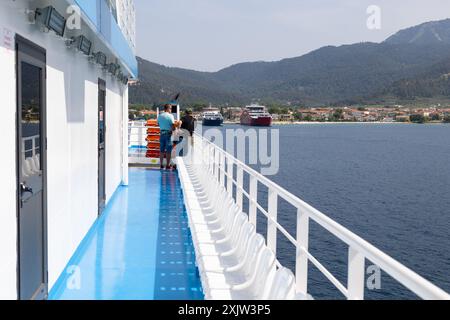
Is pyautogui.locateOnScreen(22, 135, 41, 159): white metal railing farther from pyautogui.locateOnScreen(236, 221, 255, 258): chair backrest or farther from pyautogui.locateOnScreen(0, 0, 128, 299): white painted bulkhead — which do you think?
pyautogui.locateOnScreen(236, 221, 255, 258): chair backrest

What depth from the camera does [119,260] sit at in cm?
624

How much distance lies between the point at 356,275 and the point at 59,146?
3665mm

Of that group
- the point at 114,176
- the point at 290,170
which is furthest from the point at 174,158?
the point at 290,170

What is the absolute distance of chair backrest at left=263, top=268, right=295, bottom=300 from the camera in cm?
290

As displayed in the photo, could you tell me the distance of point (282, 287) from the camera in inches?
118

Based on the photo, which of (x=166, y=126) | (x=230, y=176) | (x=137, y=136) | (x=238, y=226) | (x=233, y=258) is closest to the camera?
(x=233, y=258)

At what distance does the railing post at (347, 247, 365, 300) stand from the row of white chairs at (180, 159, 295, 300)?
1.63 feet

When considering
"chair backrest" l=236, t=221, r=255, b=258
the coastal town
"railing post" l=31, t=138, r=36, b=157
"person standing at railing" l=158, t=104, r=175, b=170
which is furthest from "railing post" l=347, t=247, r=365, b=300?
the coastal town

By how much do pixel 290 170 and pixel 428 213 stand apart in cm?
1786

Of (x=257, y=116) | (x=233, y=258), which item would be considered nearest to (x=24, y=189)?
(x=233, y=258)

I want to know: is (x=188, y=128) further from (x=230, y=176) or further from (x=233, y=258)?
(x=233, y=258)

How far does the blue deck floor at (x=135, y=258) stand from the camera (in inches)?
202
